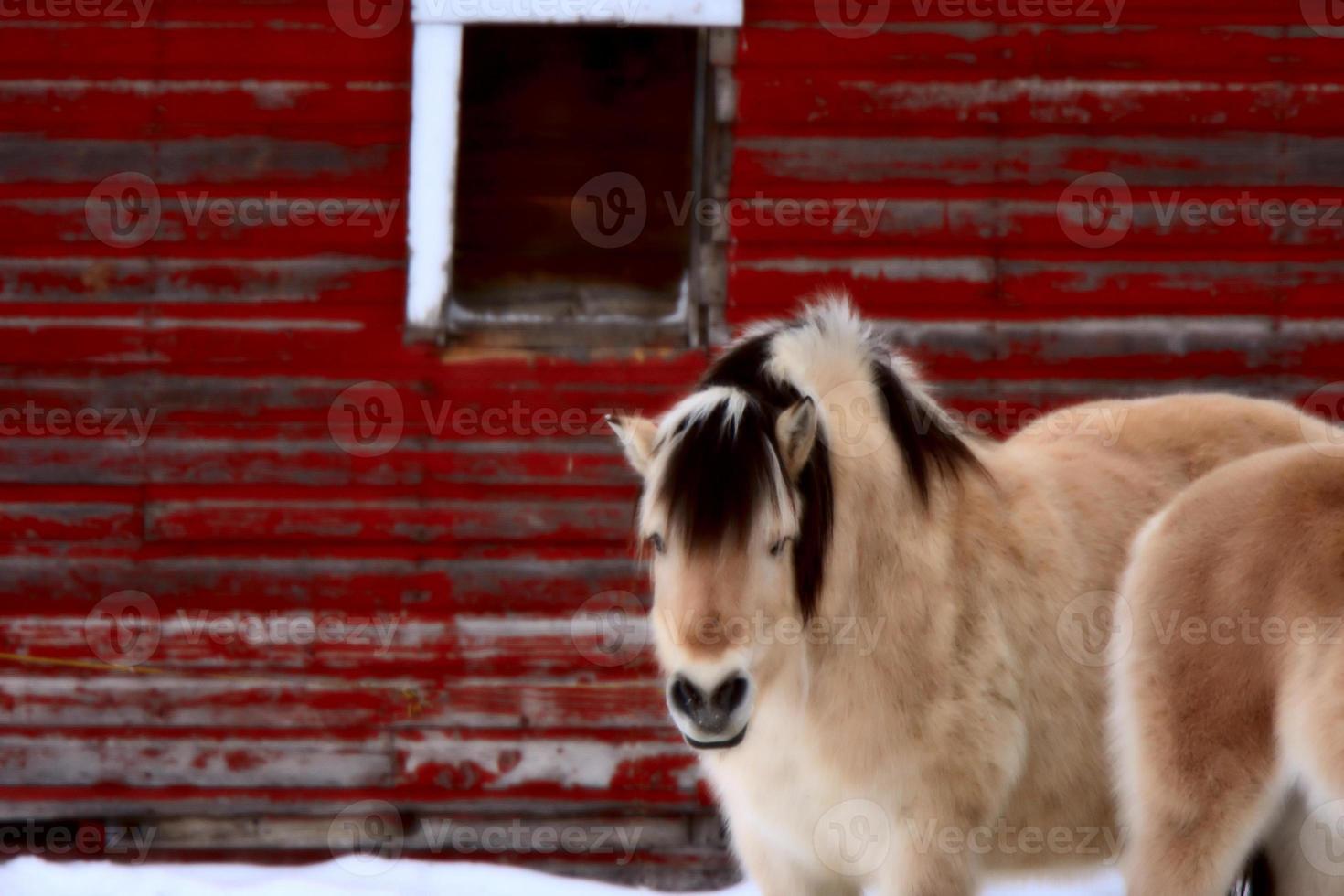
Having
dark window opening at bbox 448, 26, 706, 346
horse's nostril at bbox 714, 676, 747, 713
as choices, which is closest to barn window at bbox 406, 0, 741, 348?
dark window opening at bbox 448, 26, 706, 346

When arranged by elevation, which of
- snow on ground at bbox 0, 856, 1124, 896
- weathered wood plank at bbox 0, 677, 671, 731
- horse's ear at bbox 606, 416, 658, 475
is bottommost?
snow on ground at bbox 0, 856, 1124, 896

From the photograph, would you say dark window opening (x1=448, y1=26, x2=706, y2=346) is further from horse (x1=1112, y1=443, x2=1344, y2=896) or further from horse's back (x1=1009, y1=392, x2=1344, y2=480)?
horse (x1=1112, y1=443, x2=1344, y2=896)

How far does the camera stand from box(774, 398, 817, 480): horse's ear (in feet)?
11.5

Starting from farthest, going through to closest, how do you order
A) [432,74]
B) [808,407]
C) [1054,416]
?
1. [432,74]
2. [1054,416]
3. [808,407]

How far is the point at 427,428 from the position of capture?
652cm

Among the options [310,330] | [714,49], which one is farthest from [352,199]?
[714,49]

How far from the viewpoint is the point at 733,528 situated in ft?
11.0

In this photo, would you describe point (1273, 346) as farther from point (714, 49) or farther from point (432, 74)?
point (432, 74)

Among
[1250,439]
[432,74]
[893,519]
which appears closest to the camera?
[893,519]

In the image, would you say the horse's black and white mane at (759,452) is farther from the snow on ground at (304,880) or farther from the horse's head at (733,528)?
the snow on ground at (304,880)

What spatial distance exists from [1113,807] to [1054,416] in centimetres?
139

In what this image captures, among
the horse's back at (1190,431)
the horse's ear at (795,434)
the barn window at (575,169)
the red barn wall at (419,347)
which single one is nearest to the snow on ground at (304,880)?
the red barn wall at (419,347)

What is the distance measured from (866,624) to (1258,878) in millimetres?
1159

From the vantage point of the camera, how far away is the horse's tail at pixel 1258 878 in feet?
12.2
